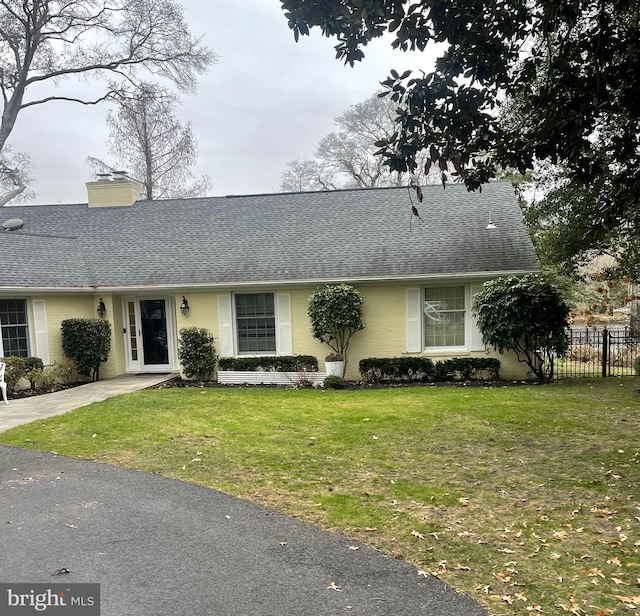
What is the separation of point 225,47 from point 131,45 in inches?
159

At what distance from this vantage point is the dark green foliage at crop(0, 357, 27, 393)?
10.5 metres

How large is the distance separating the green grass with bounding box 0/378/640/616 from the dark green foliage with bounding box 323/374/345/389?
96 centimetres

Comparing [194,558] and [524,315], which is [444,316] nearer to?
[524,315]

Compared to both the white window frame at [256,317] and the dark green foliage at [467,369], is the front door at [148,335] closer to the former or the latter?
the white window frame at [256,317]

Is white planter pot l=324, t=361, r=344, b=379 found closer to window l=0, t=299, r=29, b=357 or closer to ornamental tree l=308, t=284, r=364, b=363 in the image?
ornamental tree l=308, t=284, r=364, b=363

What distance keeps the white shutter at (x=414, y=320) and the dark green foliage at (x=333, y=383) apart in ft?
6.47

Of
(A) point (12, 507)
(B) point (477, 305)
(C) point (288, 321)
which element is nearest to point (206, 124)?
(C) point (288, 321)

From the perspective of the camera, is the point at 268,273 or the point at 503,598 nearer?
the point at 503,598

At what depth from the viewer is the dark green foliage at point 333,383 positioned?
10.9m

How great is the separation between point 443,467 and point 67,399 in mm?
7949

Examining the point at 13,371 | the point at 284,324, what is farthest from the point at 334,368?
the point at 13,371

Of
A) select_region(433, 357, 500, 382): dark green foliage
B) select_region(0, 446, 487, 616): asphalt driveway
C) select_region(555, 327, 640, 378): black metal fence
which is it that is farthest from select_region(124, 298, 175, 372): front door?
select_region(555, 327, 640, 378): black metal fence

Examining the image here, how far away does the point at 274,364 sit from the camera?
11.8m

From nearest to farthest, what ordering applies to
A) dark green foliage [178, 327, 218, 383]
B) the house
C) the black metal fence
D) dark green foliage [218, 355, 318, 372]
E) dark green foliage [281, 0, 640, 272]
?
dark green foliage [281, 0, 640, 272], the house, dark green foliage [218, 355, 318, 372], dark green foliage [178, 327, 218, 383], the black metal fence
